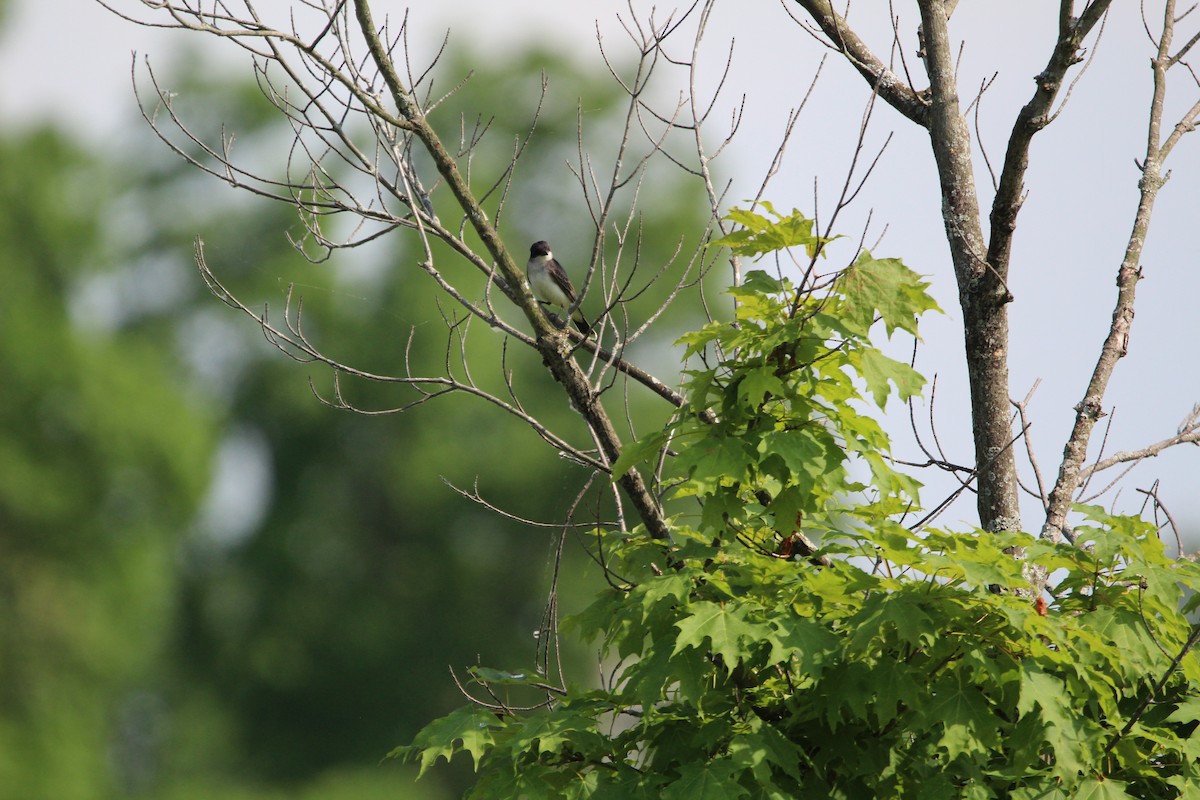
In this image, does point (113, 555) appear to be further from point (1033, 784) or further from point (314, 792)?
point (1033, 784)

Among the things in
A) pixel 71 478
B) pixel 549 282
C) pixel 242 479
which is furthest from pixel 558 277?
pixel 242 479

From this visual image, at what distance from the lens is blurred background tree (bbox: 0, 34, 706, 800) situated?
22.0 metres

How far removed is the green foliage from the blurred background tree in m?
18.4

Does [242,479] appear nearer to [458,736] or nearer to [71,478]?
[71,478]

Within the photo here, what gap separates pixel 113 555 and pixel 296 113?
18966mm

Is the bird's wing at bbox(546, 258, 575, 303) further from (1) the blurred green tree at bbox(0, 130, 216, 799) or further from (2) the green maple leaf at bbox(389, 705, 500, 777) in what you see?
(1) the blurred green tree at bbox(0, 130, 216, 799)

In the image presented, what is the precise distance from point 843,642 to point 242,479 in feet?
86.6

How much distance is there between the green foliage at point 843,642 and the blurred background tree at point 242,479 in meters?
18.4

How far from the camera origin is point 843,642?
3582 mm

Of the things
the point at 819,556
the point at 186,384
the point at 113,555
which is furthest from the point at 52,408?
the point at 819,556

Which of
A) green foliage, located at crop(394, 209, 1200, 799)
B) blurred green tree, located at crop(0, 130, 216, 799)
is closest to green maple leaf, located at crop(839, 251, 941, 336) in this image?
green foliage, located at crop(394, 209, 1200, 799)

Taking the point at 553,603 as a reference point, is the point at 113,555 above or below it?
above

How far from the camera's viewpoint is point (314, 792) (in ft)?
78.2

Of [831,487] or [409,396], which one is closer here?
[831,487]
